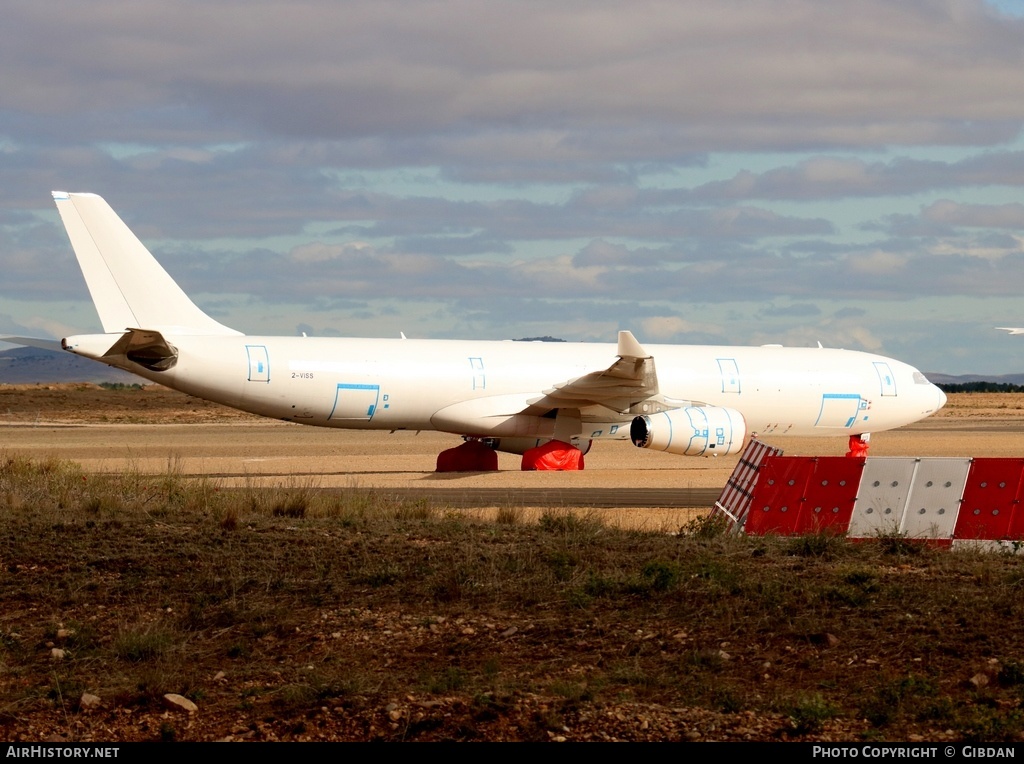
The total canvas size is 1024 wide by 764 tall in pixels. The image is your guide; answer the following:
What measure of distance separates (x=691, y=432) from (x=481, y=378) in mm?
5120

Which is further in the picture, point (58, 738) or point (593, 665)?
point (593, 665)

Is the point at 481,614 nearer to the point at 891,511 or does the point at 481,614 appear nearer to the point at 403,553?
the point at 403,553

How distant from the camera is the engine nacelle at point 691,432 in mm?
27812

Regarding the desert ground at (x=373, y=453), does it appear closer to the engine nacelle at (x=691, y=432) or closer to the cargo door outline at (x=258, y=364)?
the engine nacelle at (x=691, y=432)

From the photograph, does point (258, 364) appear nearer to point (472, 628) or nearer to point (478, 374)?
point (478, 374)

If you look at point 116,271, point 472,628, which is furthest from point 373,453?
point 472,628

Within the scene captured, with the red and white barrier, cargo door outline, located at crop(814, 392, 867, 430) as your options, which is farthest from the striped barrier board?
cargo door outline, located at crop(814, 392, 867, 430)

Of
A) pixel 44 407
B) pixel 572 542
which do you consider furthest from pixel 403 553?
pixel 44 407

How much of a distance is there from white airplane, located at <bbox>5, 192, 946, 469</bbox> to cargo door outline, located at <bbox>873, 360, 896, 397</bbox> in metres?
0.04

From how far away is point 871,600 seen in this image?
11.2m

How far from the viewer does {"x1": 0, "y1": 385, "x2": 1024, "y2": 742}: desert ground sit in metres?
8.49

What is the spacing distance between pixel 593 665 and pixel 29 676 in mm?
4303

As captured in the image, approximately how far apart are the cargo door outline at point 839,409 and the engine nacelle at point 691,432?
15.9 feet

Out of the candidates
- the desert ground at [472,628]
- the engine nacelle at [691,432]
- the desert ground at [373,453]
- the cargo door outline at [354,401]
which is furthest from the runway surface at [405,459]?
the desert ground at [472,628]
